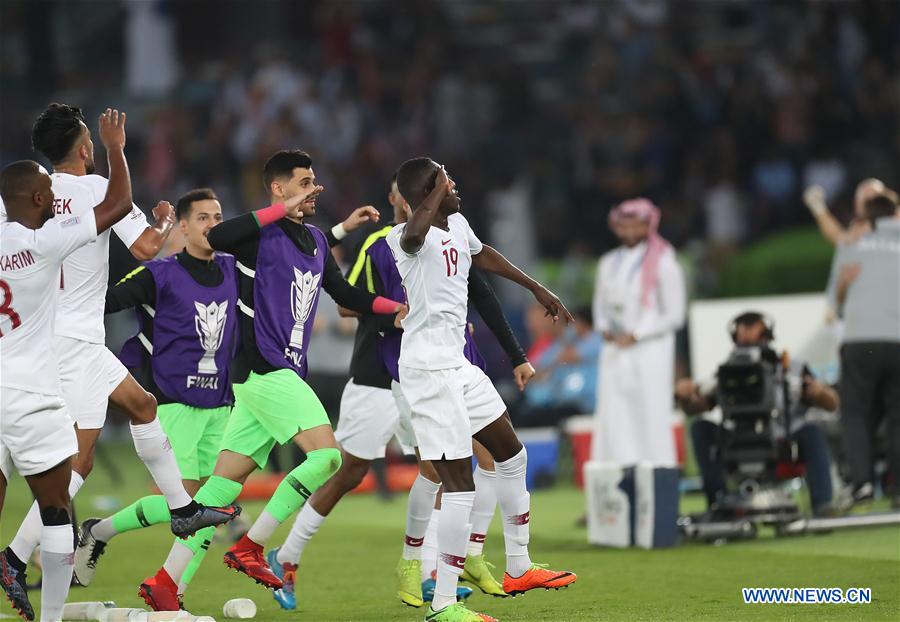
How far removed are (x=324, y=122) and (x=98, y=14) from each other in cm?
689

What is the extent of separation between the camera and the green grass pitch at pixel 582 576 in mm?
7535

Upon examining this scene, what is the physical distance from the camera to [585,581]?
866cm

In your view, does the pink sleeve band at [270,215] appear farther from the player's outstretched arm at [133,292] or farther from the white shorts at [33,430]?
the white shorts at [33,430]

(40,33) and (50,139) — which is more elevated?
(40,33)

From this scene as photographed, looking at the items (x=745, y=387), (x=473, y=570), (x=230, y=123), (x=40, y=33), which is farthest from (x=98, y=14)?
(x=473, y=570)

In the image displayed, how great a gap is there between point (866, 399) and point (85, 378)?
21.0 feet

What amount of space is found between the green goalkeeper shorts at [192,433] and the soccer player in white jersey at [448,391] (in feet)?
5.23

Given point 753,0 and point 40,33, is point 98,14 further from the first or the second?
point 753,0

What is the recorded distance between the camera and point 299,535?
8305 mm

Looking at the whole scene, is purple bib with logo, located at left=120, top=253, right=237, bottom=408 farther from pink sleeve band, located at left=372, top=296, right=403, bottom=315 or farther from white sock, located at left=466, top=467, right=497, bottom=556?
white sock, located at left=466, top=467, right=497, bottom=556

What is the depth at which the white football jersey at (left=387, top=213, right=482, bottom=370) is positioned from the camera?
Result: 7176mm

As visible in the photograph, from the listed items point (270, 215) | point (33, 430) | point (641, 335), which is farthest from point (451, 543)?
point (641, 335)

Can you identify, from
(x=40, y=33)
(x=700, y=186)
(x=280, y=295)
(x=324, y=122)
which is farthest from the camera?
(x=40, y=33)

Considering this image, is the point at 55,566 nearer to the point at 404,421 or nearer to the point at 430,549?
the point at 404,421
